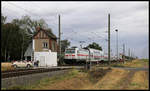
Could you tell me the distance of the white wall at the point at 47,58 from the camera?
2166 inches

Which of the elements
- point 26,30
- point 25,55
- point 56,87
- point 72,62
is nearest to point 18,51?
point 25,55

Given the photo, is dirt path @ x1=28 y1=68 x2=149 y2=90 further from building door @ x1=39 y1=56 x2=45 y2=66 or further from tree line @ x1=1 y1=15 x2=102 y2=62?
tree line @ x1=1 y1=15 x2=102 y2=62

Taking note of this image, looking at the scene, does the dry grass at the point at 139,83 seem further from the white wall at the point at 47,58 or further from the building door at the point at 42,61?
the building door at the point at 42,61

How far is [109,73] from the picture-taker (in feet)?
93.8

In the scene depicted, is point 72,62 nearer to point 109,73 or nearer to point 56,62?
point 56,62

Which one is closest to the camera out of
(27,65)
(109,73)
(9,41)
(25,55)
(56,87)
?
(56,87)

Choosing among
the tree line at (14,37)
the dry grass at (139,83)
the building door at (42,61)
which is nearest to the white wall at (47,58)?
the building door at (42,61)

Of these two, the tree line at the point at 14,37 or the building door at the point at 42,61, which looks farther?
the tree line at the point at 14,37

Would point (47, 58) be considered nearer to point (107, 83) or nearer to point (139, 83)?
point (107, 83)

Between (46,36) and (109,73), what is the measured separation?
40.1 m

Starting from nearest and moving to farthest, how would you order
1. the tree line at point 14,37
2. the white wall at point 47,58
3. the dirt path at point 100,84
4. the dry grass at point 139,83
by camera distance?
1. the dirt path at point 100,84
2. the dry grass at point 139,83
3. the white wall at point 47,58
4. the tree line at point 14,37

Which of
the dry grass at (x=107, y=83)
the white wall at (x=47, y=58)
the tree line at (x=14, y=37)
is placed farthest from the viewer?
the tree line at (x=14, y=37)

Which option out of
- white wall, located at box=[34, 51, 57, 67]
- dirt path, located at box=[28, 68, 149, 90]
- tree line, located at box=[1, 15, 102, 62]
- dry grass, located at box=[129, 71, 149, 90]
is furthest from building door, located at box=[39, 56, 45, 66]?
dry grass, located at box=[129, 71, 149, 90]

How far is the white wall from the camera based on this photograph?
55.0 m
